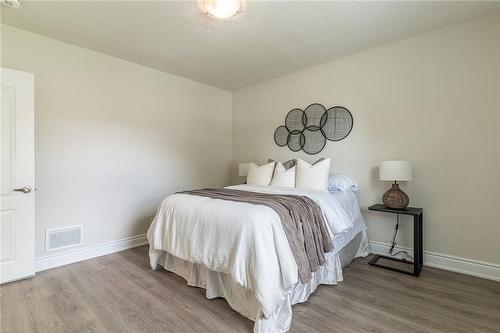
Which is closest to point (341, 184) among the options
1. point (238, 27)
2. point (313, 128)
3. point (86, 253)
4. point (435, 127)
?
point (313, 128)

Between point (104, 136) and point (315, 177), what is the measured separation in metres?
2.79

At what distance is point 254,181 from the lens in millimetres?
3555

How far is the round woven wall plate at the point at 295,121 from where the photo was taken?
12.5 ft

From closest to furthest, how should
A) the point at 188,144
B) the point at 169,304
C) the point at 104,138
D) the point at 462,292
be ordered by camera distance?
the point at 169,304 → the point at 462,292 → the point at 104,138 → the point at 188,144

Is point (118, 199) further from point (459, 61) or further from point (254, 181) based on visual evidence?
point (459, 61)

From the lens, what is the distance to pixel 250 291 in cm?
180

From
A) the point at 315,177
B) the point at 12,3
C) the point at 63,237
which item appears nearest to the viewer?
the point at 12,3

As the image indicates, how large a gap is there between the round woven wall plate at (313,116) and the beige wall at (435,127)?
137 millimetres

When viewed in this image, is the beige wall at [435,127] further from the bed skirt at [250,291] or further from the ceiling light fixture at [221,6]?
the ceiling light fixture at [221,6]

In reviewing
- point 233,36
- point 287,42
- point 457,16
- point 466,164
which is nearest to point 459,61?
point 457,16

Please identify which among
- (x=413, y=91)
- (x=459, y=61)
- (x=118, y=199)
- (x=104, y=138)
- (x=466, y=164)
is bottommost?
(x=118, y=199)

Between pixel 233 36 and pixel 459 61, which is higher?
pixel 233 36

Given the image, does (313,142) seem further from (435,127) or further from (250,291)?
(250,291)

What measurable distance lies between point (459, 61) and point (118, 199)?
438cm
